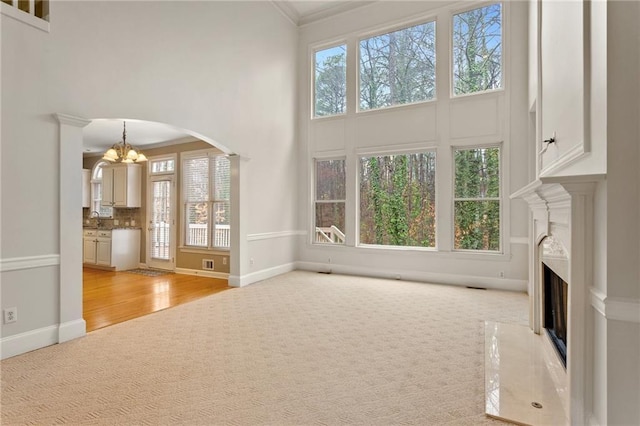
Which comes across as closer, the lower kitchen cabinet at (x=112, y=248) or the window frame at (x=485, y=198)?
the window frame at (x=485, y=198)

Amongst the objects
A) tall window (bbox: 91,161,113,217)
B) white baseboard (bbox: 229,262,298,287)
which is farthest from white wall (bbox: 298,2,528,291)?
tall window (bbox: 91,161,113,217)

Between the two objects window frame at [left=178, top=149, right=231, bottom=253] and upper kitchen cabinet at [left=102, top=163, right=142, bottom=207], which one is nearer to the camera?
window frame at [left=178, top=149, right=231, bottom=253]

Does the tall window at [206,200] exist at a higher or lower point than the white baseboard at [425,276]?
higher

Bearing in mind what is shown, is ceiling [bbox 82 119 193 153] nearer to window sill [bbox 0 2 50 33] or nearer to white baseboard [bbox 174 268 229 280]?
window sill [bbox 0 2 50 33]

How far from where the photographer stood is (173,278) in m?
6.16

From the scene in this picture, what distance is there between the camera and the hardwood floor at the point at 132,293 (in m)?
3.91

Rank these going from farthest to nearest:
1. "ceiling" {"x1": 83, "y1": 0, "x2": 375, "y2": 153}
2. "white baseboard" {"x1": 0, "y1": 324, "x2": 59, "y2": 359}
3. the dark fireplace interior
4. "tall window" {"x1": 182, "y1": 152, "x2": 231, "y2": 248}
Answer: "tall window" {"x1": 182, "y1": 152, "x2": 231, "y2": 248} < "ceiling" {"x1": 83, "y1": 0, "x2": 375, "y2": 153} < "white baseboard" {"x1": 0, "y1": 324, "x2": 59, "y2": 359} < the dark fireplace interior

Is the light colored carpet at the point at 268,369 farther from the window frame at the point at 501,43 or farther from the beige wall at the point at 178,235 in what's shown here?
the window frame at the point at 501,43

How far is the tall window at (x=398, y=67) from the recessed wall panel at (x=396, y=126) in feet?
0.67

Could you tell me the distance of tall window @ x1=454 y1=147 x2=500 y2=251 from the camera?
17.0 ft

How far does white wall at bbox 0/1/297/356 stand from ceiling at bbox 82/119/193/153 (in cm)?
125

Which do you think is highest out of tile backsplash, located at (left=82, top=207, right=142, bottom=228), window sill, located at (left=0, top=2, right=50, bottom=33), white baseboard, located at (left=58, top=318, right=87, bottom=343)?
window sill, located at (left=0, top=2, right=50, bottom=33)

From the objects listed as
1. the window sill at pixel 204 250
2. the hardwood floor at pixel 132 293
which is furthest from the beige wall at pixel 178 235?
the hardwood floor at pixel 132 293

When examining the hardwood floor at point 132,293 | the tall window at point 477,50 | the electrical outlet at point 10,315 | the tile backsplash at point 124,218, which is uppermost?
the tall window at point 477,50
